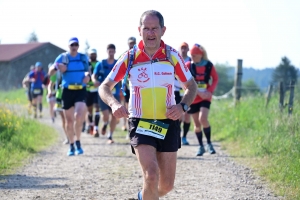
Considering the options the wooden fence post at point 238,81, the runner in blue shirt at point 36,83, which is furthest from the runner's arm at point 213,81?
the runner in blue shirt at point 36,83

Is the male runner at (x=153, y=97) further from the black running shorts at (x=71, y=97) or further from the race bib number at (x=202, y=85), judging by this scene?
the black running shorts at (x=71, y=97)

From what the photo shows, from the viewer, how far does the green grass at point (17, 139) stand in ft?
34.7

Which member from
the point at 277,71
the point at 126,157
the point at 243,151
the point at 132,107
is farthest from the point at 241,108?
the point at 277,71

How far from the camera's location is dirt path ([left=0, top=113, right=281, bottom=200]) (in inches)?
309

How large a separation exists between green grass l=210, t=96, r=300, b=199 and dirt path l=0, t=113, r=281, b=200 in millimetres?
282

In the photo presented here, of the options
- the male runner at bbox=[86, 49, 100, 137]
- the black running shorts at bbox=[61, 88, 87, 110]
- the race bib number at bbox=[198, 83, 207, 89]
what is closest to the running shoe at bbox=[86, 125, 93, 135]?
the male runner at bbox=[86, 49, 100, 137]

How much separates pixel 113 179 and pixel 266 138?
3.74m

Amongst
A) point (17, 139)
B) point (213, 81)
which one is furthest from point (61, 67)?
point (213, 81)

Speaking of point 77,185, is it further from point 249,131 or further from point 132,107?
point 249,131

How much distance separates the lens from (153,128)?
19.5 feet

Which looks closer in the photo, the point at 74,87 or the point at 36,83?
the point at 74,87

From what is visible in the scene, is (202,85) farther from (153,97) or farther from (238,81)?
(238,81)

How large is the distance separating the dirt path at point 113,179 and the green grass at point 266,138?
282 millimetres

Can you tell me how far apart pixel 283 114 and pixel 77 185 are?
593cm
